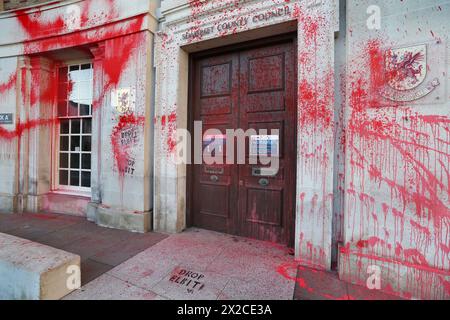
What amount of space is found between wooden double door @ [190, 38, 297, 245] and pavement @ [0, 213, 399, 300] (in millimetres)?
352

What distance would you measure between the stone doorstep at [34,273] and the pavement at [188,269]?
0.20 meters

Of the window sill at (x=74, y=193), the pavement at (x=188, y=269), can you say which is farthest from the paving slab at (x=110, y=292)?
the window sill at (x=74, y=193)

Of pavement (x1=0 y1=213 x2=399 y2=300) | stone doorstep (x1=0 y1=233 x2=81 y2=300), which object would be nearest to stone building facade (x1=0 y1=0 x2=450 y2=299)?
pavement (x1=0 y1=213 x2=399 y2=300)

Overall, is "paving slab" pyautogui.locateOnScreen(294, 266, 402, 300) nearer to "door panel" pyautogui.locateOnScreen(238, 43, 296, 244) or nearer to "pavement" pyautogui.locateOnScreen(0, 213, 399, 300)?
"pavement" pyautogui.locateOnScreen(0, 213, 399, 300)

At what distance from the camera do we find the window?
512 cm

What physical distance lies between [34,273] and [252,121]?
3.32 metres

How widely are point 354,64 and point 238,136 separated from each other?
1937mm

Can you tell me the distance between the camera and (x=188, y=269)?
9.19ft

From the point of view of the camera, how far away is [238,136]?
384cm

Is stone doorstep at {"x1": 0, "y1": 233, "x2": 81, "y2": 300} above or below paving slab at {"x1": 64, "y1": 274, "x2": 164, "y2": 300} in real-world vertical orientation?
above

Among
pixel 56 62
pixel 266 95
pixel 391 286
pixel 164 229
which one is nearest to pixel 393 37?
pixel 266 95

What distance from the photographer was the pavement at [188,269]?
92.9 inches

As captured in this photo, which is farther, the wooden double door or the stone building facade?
the wooden double door

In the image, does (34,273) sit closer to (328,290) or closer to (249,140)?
(328,290)
